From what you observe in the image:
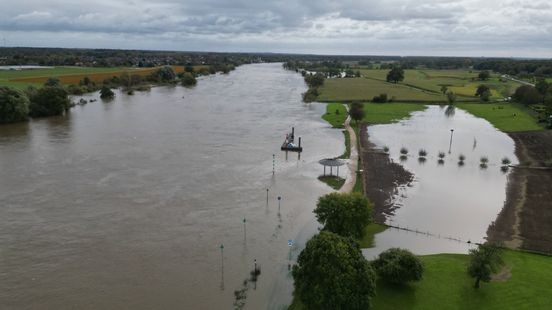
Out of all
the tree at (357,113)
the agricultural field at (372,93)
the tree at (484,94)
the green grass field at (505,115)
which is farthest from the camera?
the agricultural field at (372,93)

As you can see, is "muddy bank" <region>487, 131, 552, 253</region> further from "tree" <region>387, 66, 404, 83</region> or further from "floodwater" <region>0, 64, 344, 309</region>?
"tree" <region>387, 66, 404, 83</region>

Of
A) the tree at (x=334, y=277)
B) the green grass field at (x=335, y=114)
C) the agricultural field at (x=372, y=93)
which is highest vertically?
the agricultural field at (x=372, y=93)

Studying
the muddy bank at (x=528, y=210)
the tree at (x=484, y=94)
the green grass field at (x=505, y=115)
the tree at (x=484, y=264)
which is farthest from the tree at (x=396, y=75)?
the tree at (x=484, y=264)

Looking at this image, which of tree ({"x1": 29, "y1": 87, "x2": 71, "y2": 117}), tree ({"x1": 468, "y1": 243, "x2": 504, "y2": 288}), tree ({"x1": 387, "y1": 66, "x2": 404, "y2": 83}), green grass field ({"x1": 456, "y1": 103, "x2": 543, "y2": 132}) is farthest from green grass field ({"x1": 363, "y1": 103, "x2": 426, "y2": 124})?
tree ({"x1": 468, "y1": 243, "x2": 504, "y2": 288})

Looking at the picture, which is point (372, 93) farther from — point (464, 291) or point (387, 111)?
point (464, 291)

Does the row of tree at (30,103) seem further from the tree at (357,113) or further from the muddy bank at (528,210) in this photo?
the muddy bank at (528,210)
